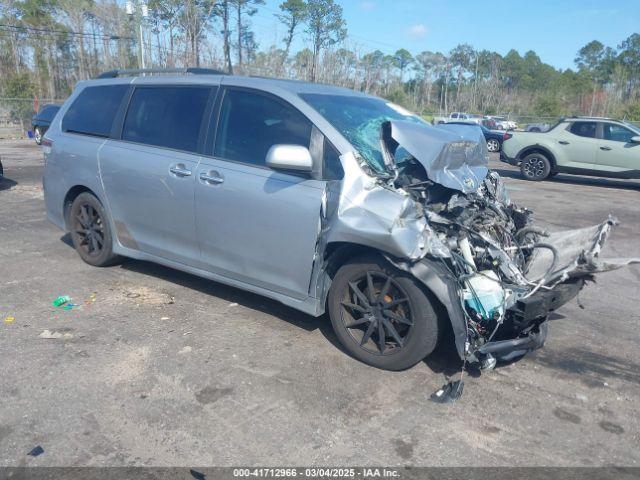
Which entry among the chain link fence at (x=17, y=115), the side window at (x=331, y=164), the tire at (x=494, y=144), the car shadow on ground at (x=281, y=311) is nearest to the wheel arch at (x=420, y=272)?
the car shadow on ground at (x=281, y=311)

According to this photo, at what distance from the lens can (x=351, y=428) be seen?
121 inches

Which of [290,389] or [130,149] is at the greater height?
[130,149]

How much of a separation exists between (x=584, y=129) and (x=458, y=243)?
12.2 meters

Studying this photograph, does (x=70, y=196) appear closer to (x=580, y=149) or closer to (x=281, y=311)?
(x=281, y=311)

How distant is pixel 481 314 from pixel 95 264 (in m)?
4.16

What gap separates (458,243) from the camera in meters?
3.59

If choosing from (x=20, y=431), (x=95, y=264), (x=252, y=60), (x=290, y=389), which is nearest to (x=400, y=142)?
(x=290, y=389)

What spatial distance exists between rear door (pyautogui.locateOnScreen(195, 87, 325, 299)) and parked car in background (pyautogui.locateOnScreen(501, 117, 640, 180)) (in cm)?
1198

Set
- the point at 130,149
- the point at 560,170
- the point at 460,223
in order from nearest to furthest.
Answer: the point at 460,223 < the point at 130,149 < the point at 560,170

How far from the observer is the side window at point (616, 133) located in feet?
43.7

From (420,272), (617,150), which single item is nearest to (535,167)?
(617,150)

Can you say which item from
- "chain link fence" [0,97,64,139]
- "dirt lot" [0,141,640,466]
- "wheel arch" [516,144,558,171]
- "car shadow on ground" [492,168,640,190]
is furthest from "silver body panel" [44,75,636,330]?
"chain link fence" [0,97,64,139]

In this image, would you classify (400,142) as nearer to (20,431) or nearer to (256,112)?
(256,112)

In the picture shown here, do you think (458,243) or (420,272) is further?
(458,243)
